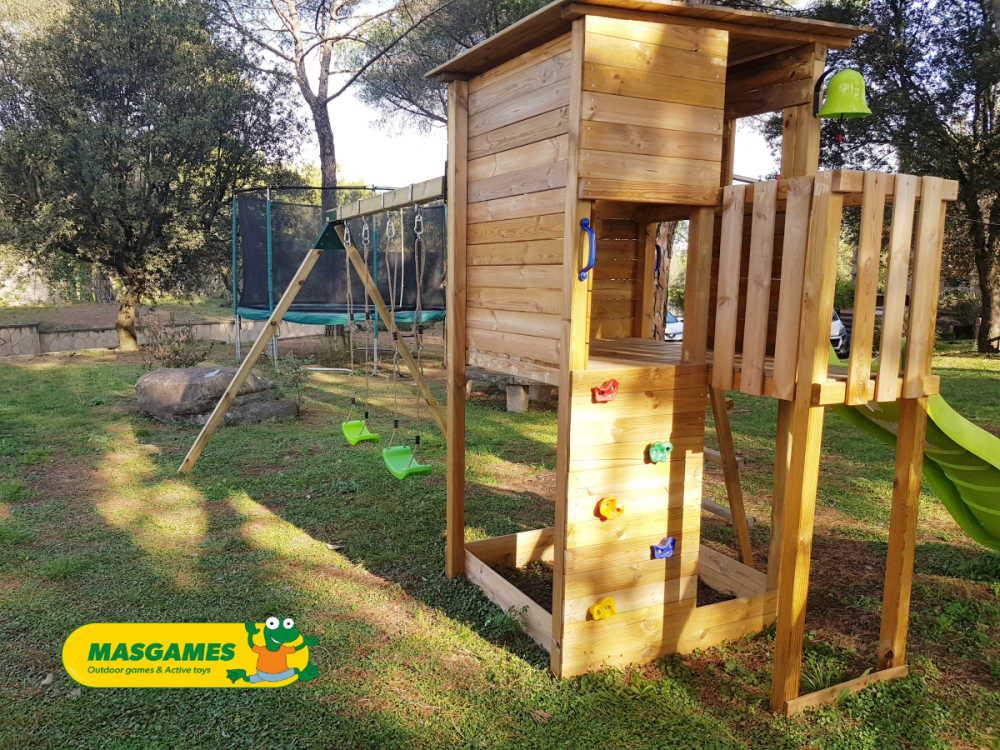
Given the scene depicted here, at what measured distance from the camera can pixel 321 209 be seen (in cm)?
1206

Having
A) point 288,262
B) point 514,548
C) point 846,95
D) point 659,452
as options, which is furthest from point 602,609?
point 288,262

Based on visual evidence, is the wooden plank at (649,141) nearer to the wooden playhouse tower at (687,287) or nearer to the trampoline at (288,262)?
the wooden playhouse tower at (687,287)

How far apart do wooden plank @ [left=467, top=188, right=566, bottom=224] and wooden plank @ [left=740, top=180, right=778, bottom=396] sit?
2.39 ft

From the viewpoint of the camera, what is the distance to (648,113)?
2838mm

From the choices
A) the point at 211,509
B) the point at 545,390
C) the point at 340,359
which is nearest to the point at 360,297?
the point at 340,359

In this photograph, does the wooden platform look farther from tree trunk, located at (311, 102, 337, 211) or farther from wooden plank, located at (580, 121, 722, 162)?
tree trunk, located at (311, 102, 337, 211)

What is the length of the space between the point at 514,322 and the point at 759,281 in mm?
1080

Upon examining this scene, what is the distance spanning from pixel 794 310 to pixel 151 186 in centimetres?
1289

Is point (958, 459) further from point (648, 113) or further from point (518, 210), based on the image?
point (518, 210)

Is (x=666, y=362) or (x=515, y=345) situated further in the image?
(x=515, y=345)

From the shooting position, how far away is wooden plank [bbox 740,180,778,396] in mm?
2705

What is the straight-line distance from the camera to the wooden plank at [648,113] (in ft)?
9.02

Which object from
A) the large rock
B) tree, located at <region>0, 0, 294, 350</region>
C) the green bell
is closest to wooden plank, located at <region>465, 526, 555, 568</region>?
the green bell

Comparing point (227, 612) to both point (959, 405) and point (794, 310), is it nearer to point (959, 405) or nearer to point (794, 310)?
point (794, 310)
